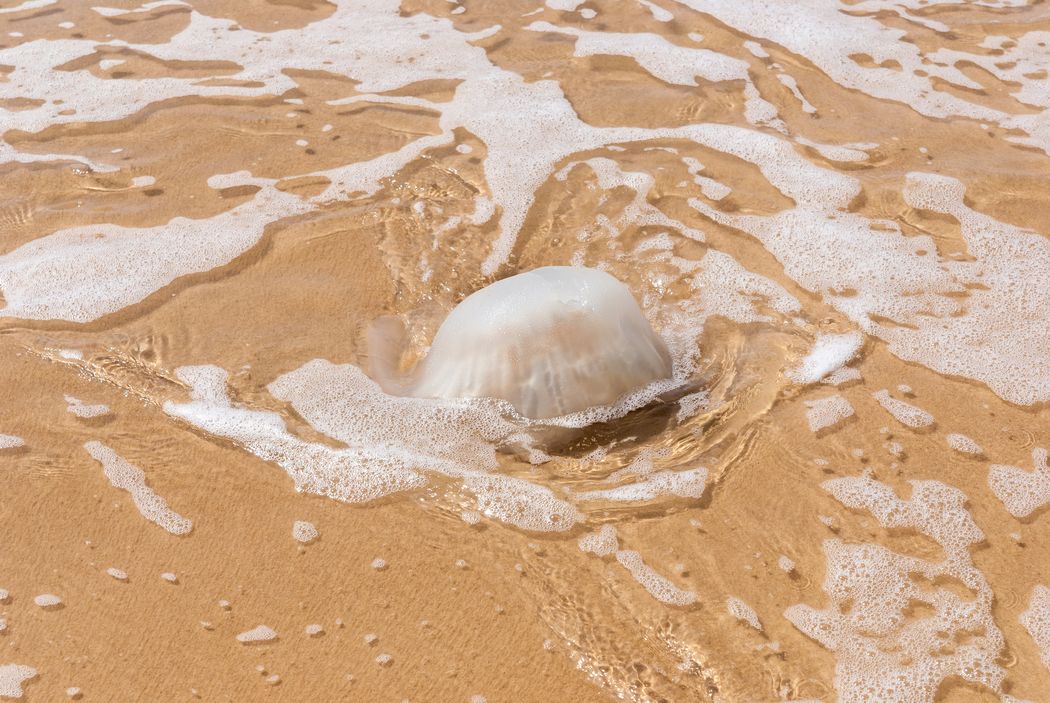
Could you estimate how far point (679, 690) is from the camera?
1815 mm

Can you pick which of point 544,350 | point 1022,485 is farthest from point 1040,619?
point 544,350

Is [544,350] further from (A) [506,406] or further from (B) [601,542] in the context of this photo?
(B) [601,542]

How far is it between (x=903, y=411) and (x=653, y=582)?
993 millimetres

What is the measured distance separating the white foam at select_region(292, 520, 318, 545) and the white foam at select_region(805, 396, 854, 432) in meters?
1.42

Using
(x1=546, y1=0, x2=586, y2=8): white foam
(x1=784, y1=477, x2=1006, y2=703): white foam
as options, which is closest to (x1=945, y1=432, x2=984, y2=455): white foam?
(x1=784, y1=477, x2=1006, y2=703): white foam

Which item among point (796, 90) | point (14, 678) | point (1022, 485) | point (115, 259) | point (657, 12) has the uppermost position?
point (657, 12)

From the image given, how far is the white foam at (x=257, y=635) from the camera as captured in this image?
6.31 feet

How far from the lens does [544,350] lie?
2.43 m

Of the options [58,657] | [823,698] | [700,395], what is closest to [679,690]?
[823,698]

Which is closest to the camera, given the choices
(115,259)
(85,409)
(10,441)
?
(10,441)

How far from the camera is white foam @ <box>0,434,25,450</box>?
2.36m

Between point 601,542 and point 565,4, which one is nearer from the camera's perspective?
point 601,542

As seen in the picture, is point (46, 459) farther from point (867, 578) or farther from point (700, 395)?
point (867, 578)

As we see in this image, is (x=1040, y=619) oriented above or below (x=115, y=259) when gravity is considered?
below
